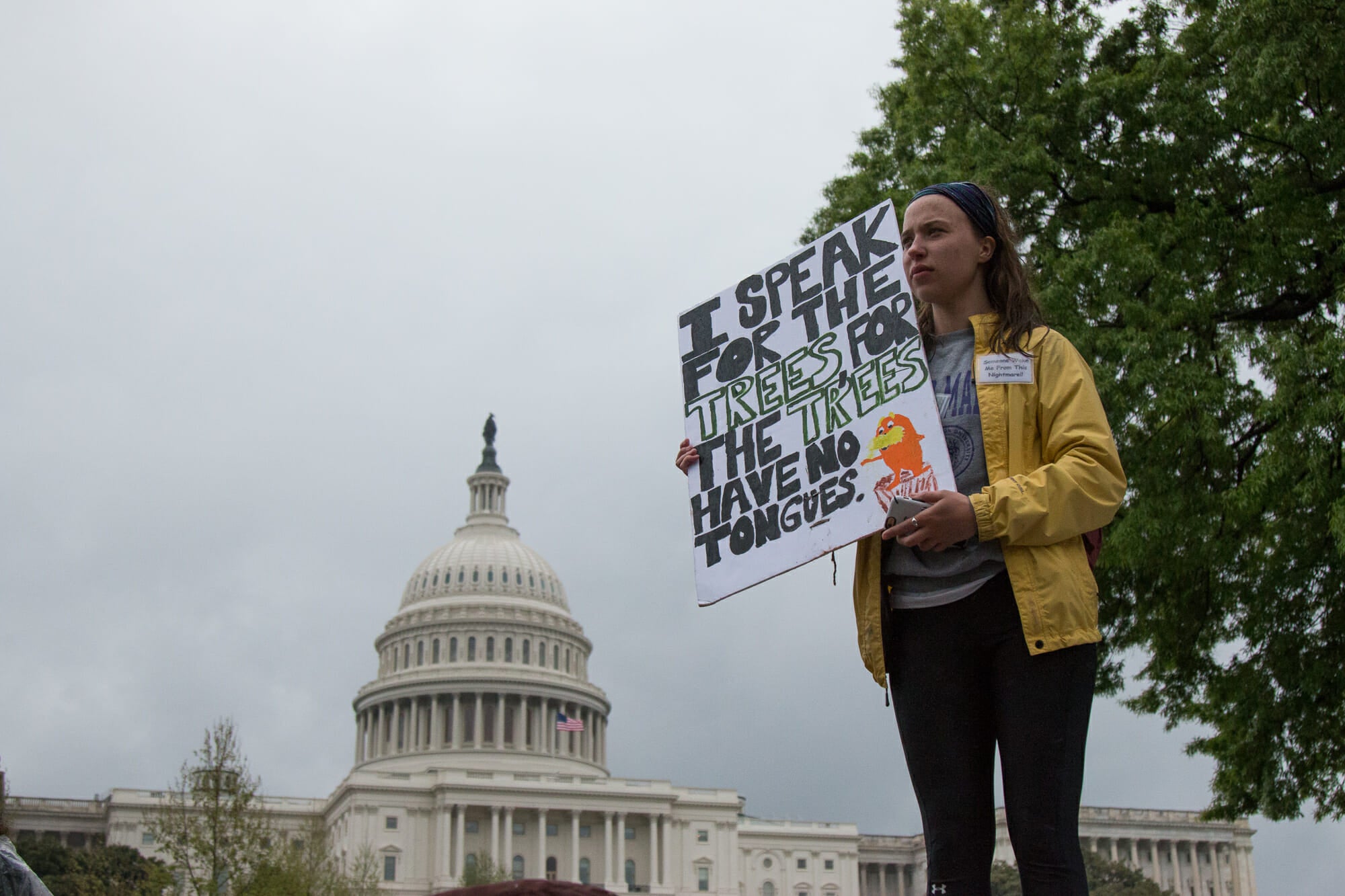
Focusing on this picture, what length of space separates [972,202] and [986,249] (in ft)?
0.54

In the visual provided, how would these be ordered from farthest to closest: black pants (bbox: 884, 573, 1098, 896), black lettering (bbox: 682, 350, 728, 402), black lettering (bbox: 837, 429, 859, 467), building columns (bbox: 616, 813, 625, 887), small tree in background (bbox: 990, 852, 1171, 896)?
building columns (bbox: 616, 813, 625, 887) < small tree in background (bbox: 990, 852, 1171, 896) < black lettering (bbox: 682, 350, 728, 402) < black lettering (bbox: 837, 429, 859, 467) < black pants (bbox: 884, 573, 1098, 896)

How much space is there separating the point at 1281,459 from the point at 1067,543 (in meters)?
9.91

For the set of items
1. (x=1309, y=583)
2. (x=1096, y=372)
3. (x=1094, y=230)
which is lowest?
(x=1309, y=583)


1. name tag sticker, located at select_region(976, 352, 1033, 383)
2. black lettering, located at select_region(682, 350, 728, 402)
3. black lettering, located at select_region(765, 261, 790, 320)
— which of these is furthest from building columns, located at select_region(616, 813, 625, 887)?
name tag sticker, located at select_region(976, 352, 1033, 383)

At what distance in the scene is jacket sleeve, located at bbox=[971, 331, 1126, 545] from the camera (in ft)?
12.7

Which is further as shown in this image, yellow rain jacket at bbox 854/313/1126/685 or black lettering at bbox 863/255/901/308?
black lettering at bbox 863/255/901/308

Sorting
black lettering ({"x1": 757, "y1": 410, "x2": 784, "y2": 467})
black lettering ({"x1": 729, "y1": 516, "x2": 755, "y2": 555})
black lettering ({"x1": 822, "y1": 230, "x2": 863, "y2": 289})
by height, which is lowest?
black lettering ({"x1": 729, "y1": 516, "x2": 755, "y2": 555})

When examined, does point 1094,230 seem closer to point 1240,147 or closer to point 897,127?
point 1240,147

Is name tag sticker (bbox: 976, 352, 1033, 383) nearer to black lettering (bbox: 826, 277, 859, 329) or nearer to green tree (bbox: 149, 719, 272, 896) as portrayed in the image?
black lettering (bbox: 826, 277, 859, 329)

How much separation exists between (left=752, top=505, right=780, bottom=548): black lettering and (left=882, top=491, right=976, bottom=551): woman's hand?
2.19ft

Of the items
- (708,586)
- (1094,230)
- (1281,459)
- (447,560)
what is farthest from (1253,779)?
(447,560)

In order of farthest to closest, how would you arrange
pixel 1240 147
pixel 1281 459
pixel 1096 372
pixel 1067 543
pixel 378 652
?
pixel 378 652 < pixel 1240 147 < pixel 1096 372 < pixel 1281 459 < pixel 1067 543

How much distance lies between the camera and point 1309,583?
48.4ft

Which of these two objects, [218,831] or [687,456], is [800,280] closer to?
[687,456]
